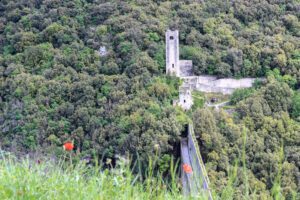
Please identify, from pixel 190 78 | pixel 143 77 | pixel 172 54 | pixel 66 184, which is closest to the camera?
pixel 66 184

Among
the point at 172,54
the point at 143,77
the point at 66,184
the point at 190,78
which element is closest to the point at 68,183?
the point at 66,184

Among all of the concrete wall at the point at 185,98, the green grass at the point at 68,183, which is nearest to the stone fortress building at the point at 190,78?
the concrete wall at the point at 185,98

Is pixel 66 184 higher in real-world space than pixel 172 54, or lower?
higher

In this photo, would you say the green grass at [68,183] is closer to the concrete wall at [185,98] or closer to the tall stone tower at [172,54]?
the concrete wall at [185,98]

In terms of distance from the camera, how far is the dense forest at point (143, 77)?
21594mm

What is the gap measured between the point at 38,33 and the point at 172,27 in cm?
893

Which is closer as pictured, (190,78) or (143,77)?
(143,77)

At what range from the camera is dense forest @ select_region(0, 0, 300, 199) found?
21594mm

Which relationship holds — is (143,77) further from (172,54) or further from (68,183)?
(68,183)

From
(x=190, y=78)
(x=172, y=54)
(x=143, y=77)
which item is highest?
(x=172, y=54)

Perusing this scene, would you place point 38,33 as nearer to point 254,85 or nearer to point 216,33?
point 216,33

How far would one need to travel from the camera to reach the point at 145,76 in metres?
27.3

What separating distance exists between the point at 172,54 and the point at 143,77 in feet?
8.06

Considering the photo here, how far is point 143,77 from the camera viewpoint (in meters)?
27.3
